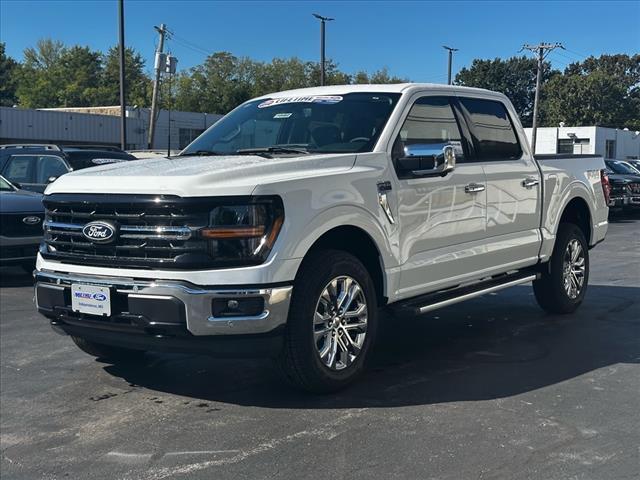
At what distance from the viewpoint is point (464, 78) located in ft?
326

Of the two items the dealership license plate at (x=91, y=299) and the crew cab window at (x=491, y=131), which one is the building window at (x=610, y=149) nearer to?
the crew cab window at (x=491, y=131)

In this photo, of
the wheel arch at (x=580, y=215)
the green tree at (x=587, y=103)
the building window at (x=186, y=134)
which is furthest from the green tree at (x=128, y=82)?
the wheel arch at (x=580, y=215)

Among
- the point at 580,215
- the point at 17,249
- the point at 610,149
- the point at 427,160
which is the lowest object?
the point at 17,249

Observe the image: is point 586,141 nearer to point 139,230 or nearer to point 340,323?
point 340,323

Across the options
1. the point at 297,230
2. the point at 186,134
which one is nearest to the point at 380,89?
the point at 297,230

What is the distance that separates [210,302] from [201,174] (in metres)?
0.77

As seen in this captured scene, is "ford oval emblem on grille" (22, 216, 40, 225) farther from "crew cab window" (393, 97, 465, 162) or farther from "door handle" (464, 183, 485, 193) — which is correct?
"door handle" (464, 183, 485, 193)

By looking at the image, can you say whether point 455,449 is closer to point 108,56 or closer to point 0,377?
point 0,377

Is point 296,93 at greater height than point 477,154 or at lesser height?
greater

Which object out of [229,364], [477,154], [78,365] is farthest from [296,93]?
[78,365]

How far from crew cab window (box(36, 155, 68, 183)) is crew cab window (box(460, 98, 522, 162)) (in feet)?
27.5

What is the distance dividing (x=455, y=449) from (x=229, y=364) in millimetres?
2210

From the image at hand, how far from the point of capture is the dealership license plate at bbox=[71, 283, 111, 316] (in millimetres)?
4469

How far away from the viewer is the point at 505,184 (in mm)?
6367
